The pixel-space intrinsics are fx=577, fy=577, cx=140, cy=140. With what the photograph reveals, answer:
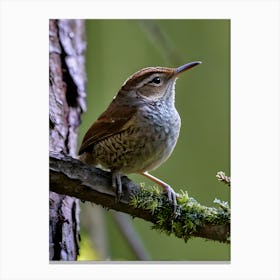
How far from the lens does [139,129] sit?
3152 millimetres

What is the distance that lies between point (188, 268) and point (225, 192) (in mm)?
482

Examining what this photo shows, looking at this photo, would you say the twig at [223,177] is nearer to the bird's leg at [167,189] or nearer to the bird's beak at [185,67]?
the bird's leg at [167,189]

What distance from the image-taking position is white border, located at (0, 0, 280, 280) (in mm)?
3295

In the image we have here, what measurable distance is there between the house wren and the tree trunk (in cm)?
25

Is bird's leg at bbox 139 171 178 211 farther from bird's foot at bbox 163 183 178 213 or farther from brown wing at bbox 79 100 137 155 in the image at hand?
brown wing at bbox 79 100 137 155

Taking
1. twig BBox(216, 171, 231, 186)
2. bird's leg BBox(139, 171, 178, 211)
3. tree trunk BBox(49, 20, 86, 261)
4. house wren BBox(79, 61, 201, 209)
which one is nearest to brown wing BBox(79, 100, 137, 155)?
house wren BBox(79, 61, 201, 209)

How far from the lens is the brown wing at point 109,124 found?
3.20 meters

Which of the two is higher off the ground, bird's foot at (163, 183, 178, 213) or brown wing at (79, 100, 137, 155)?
brown wing at (79, 100, 137, 155)

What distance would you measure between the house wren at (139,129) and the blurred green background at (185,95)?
122mm

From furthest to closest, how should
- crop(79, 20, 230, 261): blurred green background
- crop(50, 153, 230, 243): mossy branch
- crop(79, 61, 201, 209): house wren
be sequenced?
crop(79, 20, 230, 261): blurred green background < crop(79, 61, 201, 209): house wren < crop(50, 153, 230, 243): mossy branch

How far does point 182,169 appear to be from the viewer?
3.41m

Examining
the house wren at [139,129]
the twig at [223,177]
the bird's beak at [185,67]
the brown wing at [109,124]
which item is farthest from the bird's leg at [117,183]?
the bird's beak at [185,67]
